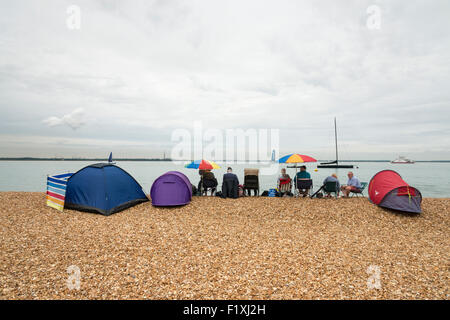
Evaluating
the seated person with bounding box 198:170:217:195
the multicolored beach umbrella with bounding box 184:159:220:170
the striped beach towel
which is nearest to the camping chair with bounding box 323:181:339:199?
the multicolored beach umbrella with bounding box 184:159:220:170

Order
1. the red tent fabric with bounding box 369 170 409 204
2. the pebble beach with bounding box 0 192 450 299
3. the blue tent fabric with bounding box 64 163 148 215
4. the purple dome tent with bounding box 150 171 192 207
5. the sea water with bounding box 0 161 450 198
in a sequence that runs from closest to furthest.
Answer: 1. the pebble beach with bounding box 0 192 450 299
2. the blue tent fabric with bounding box 64 163 148 215
3. the red tent fabric with bounding box 369 170 409 204
4. the purple dome tent with bounding box 150 171 192 207
5. the sea water with bounding box 0 161 450 198

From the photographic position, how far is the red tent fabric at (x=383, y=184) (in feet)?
30.8

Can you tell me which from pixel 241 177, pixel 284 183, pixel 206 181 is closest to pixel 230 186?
pixel 206 181

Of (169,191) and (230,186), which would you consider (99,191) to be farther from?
(230,186)

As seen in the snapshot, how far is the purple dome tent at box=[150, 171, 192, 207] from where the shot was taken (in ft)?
31.7

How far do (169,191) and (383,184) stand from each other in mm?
9289

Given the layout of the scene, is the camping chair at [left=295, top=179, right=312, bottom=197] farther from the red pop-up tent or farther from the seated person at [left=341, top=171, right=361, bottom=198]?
the red pop-up tent

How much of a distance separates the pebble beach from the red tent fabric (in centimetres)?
83

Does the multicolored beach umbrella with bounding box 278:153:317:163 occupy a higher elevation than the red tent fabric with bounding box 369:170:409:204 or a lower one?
higher

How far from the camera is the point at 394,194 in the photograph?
29.7 ft

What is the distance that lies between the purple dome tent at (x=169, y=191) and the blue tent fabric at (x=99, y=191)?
123 centimetres

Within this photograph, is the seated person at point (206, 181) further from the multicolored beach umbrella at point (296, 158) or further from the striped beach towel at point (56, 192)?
the striped beach towel at point (56, 192)
